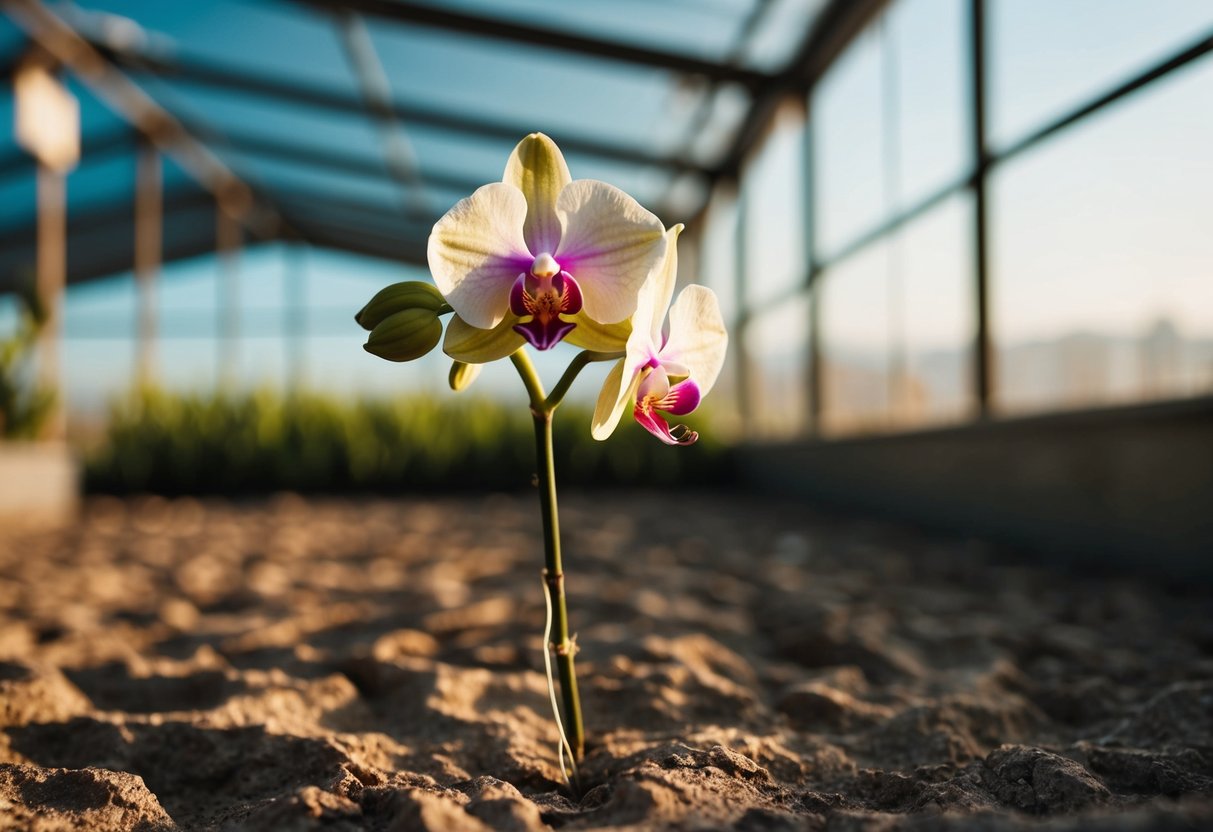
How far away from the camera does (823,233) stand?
16.0ft

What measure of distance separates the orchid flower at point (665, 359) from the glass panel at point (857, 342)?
342 cm

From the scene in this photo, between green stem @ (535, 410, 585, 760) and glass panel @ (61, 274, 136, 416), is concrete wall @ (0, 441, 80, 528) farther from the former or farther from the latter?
glass panel @ (61, 274, 136, 416)

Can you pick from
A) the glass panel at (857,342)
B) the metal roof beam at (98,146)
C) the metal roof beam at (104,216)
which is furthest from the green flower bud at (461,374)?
the metal roof beam at (104,216)

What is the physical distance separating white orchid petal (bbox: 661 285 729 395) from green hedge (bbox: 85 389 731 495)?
4.83m

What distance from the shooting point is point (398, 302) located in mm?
681

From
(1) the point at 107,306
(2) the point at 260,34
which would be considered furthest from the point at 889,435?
(1) the point at 107,306

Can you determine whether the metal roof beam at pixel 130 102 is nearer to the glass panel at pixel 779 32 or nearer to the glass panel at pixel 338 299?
the glass panel at pixel 338 299

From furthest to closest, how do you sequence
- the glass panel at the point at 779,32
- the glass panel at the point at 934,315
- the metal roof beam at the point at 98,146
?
the metal roof beam at the point at 98,146 < the glass panel at the point at 779,32 < the glass panel at the point at 934,315

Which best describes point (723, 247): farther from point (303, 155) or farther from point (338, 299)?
point (338, 299)

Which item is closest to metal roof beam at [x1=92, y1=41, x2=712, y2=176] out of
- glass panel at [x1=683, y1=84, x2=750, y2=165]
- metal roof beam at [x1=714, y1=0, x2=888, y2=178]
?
glass panel at [x1=683, y1=84, x2=750, y2=165]

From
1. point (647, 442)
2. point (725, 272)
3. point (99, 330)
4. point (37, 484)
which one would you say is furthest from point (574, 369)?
point (99, 330)

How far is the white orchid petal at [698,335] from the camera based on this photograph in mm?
729

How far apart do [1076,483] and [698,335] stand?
220cm

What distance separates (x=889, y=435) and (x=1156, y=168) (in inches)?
64.0
